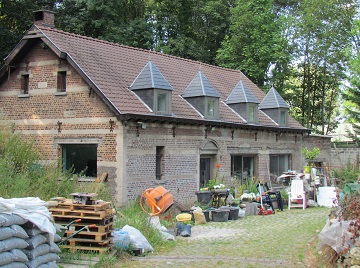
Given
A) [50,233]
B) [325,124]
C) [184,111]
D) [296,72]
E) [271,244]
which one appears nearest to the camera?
[50,233]

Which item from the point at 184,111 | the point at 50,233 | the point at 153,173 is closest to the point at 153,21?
the point at 184,111

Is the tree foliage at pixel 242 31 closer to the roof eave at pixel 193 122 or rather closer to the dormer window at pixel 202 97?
the roof eave at pixel 193 122

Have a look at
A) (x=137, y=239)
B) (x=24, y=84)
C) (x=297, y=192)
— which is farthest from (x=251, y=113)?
(x=137, y=239)

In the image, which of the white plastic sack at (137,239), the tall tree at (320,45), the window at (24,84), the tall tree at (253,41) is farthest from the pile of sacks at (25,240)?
the tall tree at (320,45)

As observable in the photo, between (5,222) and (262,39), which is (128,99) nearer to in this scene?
(5,222)

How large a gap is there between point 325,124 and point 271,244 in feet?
108

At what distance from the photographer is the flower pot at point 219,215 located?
16297 mm

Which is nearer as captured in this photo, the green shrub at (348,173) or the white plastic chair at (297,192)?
the white plastic chair at (297,192)

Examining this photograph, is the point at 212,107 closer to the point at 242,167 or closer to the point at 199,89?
the point at 199,89

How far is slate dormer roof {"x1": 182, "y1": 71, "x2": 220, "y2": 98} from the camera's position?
66.9 ft

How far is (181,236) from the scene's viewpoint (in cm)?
1355

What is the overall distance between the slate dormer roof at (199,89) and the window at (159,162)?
331 cm

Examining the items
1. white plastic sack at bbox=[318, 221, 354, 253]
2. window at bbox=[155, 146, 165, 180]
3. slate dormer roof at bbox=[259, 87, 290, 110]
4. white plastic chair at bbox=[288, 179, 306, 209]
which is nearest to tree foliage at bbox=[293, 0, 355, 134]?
slate dormer roof at bbox=[259, 87, 290, 110]

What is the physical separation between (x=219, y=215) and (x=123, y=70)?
22.5 ft
